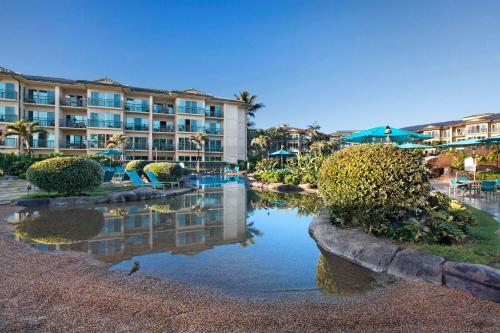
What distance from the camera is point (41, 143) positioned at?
34.3m

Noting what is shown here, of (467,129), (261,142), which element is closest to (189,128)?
(261,142)

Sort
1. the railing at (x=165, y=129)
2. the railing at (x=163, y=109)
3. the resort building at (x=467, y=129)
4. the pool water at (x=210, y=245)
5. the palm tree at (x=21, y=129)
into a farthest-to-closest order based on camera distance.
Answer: the resort building at (x=467, y=129), the railing at (x=165, y=129), the railing at (x=163, y=109), the palm tree at (x=21, y=129), the pool water at (x=210, y=245)

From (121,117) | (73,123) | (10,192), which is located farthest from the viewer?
(121,117)

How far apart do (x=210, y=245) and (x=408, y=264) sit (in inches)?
141

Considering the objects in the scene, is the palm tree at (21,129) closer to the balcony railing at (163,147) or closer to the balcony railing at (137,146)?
the balcony railing at (137,146)

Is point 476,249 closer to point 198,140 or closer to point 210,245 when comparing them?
point 210,245

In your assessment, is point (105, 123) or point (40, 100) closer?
point (40, 100)

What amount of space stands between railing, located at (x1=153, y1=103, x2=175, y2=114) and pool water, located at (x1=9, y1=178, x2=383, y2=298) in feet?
105

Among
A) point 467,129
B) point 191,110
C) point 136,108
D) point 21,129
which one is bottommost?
point 21,129

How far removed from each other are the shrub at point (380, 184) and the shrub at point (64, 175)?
30.9 ft

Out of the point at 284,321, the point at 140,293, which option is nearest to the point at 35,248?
the point at 140,293

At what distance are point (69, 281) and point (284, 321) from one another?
9.52ft

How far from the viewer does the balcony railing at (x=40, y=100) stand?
3416 cm

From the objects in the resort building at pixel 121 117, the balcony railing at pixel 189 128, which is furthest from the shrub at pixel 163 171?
the balcony railing at pixel 189 128
